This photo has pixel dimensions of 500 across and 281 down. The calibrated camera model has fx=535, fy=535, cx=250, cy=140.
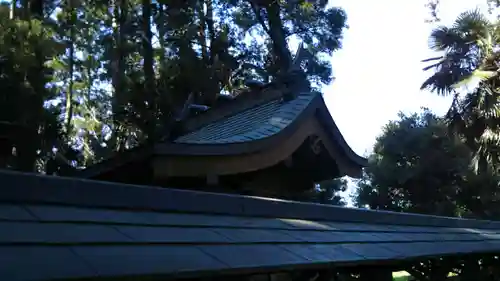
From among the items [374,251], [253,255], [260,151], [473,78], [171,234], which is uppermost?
[473,78]

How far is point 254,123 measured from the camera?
20.1 feet

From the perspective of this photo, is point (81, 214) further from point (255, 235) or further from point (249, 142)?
point (249, 142)

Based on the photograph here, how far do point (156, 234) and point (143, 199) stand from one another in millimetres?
404

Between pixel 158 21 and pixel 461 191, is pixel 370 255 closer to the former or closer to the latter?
pixel 158 21

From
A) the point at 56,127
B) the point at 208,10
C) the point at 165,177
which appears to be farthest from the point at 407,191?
the point at 165,177

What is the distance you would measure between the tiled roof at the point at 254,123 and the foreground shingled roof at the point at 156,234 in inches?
65.7

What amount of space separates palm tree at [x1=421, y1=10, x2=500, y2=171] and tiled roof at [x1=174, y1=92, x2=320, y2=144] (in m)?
7.63

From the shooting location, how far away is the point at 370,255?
3254 mm

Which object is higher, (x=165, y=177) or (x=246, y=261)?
(x=165, y=177)

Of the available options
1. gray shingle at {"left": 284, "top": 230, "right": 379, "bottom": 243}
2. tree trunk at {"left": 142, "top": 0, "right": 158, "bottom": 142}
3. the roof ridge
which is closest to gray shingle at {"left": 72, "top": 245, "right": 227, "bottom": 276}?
gray shingle at {"left": 284, "top": 230, "right": 379, "bottom": 243}

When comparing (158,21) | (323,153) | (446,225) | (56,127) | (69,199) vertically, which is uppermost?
(158,21)

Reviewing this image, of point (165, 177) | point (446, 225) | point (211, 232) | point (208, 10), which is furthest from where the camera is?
point (208, 10)

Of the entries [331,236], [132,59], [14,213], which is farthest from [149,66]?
[14,213]

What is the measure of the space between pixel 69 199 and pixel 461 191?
1882 cm
